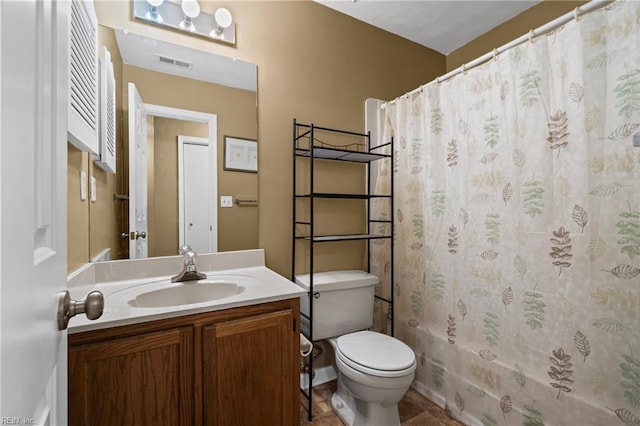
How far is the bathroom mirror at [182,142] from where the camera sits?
4.56 ft

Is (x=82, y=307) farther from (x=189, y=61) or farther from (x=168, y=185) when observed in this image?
(x=189, y=61)

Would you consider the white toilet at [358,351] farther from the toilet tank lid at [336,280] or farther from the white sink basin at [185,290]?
the white sink basin at [185,290]

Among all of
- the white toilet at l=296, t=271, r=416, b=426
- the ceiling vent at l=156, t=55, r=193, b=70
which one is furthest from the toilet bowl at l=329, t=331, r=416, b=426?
the ceiling vent at l=156, t=55, r=193, b=70

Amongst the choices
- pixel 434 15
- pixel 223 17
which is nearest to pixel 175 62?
pixel 223 17

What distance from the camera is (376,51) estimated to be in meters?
2.15

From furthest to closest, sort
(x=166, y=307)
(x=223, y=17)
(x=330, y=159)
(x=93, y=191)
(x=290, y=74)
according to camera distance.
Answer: (x=330, y=159), (x=290, y=74), (x=223, y=17), (x=93, y=191), (x=166, y=307)

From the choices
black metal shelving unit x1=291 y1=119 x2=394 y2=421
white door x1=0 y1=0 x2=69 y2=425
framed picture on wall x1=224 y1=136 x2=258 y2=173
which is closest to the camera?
white door x1=0 y1=0 x2=69 y2=425

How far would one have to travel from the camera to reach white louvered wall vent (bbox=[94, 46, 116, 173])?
1.19 m

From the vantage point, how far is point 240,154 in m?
1.65

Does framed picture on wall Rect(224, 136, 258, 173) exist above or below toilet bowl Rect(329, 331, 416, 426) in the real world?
above

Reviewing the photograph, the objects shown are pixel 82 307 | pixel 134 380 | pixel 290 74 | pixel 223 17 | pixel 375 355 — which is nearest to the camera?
pixel 82 307

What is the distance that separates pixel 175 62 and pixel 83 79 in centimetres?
61

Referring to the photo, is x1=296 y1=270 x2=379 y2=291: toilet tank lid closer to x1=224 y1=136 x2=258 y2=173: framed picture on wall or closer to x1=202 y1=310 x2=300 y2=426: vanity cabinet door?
x1=202 y1=310 x2=300 y2=426: vanity cabinet door

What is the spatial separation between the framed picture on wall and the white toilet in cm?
75
